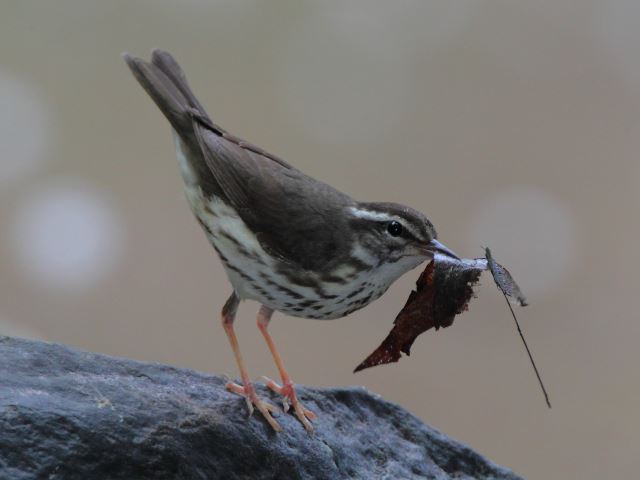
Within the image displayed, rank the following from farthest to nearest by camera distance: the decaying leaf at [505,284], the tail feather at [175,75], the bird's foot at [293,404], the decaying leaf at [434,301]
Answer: the tail feather at [175,75]
the bird's foot at [293,404]
the decaying leaf at [434,301]
the decaying leaf at [505,284]

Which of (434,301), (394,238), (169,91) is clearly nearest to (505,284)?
(434,301)

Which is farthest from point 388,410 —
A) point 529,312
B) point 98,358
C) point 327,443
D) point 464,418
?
point 529,312

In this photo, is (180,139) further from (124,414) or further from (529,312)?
(529,312)

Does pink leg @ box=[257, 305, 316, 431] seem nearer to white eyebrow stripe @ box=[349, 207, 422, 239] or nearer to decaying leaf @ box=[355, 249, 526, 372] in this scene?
decaying leaf @ box=[355, 249, 526, 372]

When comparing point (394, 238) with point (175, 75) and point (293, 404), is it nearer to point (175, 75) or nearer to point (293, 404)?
point (293, 404)

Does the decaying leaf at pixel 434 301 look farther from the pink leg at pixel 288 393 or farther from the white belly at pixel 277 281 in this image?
the pink leg at pixel 288 393

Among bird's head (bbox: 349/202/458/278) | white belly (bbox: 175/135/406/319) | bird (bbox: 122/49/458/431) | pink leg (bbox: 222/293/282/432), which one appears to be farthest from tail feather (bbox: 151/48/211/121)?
bird's head (bbox: 349/202/458/278)

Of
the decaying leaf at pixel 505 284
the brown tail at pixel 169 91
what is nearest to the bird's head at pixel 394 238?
the decaying leaf at pixel 505 284
